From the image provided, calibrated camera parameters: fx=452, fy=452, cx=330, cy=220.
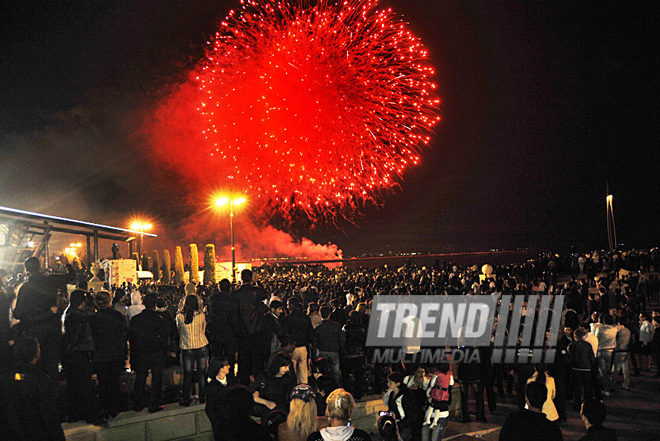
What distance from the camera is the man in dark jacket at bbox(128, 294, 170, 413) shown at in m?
6.85

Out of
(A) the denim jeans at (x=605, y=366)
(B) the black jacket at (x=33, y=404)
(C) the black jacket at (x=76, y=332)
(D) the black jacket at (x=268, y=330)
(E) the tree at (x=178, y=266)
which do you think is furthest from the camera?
(E) the tree at (x=178, y=266)

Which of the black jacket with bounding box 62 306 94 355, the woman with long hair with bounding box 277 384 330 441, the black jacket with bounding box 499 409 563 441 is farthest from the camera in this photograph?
the black jacket with bounding box 62 306 94 355

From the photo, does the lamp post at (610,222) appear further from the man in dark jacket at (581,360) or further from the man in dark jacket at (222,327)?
the man in dark jacket at (222,327)

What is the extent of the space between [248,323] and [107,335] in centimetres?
211

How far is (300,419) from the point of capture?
4250mm

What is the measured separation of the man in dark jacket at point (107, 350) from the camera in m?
6.55

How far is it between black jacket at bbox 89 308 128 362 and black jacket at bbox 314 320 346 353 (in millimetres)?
3316

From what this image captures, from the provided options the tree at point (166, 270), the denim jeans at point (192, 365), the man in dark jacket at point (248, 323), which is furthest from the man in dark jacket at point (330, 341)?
the tree at point (166, 270)

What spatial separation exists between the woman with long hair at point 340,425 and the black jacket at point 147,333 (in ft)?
13.1

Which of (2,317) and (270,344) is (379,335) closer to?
(270,344)

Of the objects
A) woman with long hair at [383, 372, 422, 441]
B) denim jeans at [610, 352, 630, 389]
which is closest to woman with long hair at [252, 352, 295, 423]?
woman with long hair at [383, 372, 422, 441]

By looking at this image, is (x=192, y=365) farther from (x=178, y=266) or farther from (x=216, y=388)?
(x=178, y=266)

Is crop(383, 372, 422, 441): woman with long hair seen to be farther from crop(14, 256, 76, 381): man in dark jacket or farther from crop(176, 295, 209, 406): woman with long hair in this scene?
crop(14, 256, 76, 381): man in dark jacket

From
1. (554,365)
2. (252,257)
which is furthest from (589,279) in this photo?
(252,257)
